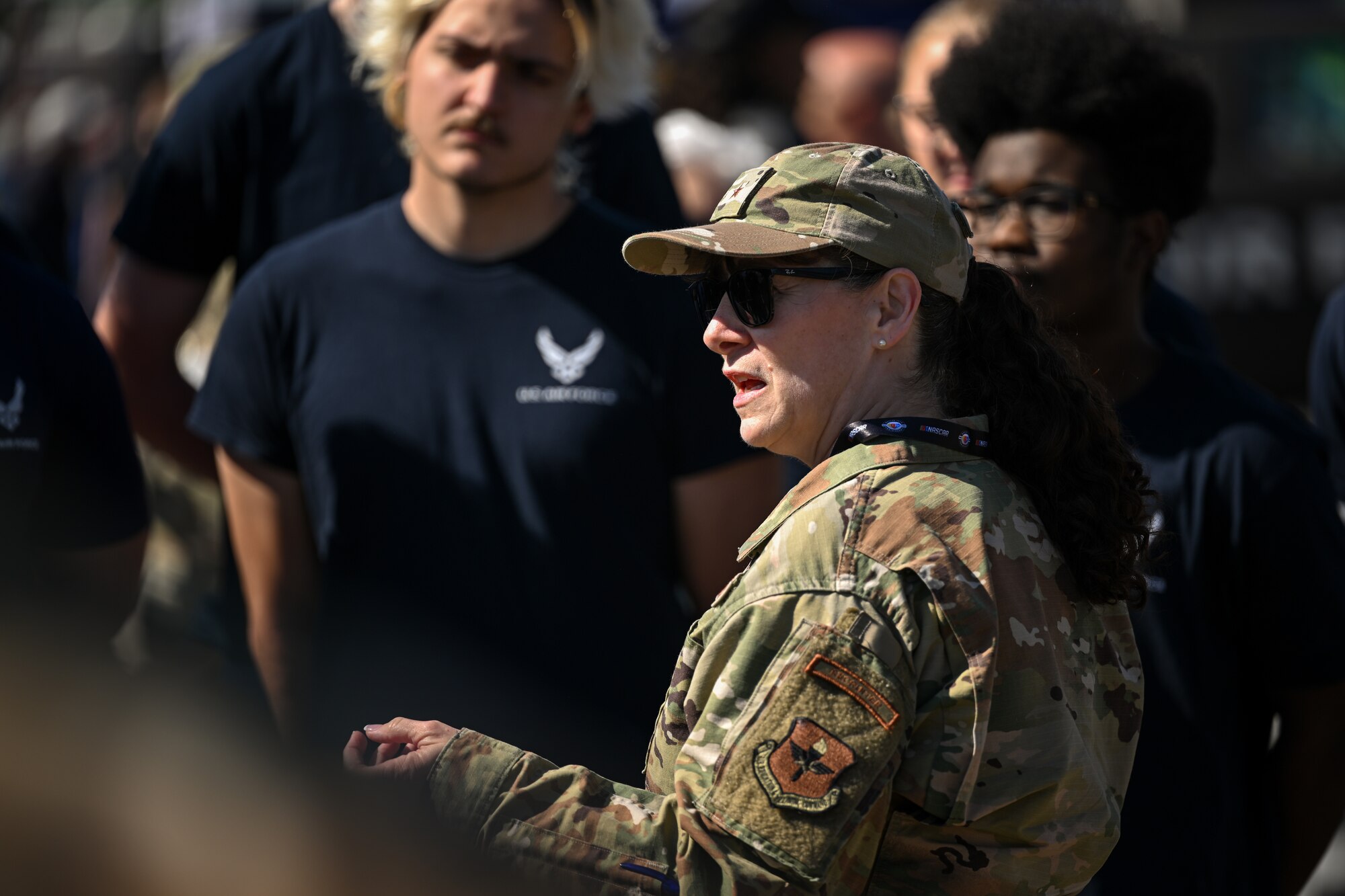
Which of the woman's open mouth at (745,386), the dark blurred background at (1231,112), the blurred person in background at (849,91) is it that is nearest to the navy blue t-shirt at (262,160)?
the woman's open mouth at (745,386)

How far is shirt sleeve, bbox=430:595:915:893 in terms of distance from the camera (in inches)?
72.4

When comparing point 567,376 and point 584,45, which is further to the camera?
point 584,45

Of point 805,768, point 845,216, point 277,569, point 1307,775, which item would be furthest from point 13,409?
point 1307,775

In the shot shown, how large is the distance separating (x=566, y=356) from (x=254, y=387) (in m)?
0.70

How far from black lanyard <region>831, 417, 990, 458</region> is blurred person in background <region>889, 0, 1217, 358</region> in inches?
56.0

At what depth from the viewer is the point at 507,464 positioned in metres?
3.38

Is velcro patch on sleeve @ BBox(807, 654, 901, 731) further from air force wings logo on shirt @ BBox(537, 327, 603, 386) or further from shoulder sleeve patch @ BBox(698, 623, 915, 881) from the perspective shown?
air force wings logo on shirt @ BBox(537, 327, 603, 386)

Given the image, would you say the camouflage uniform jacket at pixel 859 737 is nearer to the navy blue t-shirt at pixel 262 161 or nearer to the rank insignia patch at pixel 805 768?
the rank insignia patch at pixel 805 768

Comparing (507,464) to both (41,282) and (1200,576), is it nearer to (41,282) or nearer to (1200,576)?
(41,282)

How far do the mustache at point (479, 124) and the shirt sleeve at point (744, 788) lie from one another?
1858 millimetres

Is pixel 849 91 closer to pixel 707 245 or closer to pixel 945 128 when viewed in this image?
pixel 945 128

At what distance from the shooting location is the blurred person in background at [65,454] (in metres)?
3.17

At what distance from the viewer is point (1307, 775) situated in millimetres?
3156

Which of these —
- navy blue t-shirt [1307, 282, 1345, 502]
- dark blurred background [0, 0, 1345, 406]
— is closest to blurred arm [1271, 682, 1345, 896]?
navy blue t-shirt [1307, 282, 1345, 502]
